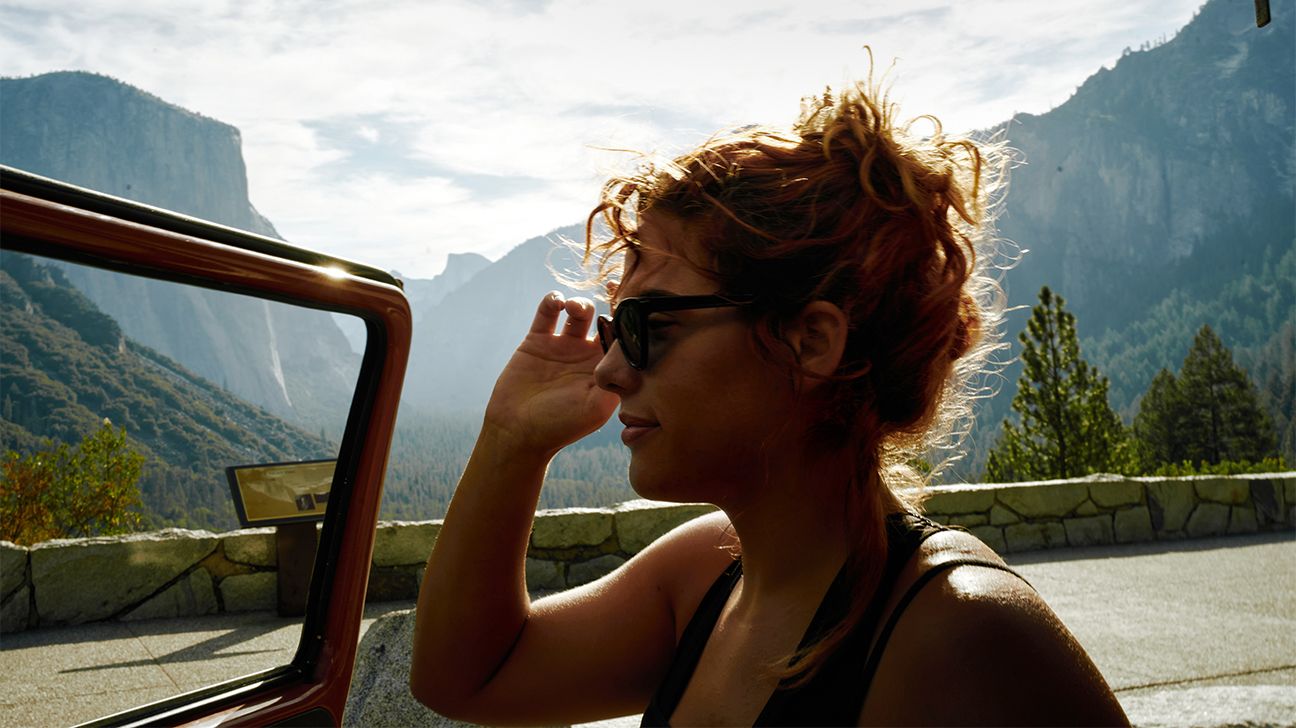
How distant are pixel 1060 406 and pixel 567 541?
1465 centimetres

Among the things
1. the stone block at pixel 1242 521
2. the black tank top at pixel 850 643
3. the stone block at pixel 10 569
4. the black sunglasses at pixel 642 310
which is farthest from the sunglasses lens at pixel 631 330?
the stone block at pixel 1242 521

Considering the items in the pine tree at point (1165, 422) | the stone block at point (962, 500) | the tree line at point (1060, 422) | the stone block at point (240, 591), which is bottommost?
the pine tree at point (1165, 422)

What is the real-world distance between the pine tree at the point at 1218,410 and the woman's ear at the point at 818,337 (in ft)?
138

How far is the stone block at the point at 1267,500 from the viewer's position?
10.1m

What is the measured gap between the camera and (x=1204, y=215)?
139 meters

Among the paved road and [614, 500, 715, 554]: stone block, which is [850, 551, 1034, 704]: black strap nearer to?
the paved road

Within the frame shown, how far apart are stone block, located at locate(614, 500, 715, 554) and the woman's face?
6.16 metres

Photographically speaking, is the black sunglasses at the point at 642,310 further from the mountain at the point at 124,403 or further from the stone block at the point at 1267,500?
the stone block at the point at 1267,500

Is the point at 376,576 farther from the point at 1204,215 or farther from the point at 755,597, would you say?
the point at 1204,215

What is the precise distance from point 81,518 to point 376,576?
591 centimetres

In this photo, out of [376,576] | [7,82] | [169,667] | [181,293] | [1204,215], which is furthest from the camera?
[1204,215]

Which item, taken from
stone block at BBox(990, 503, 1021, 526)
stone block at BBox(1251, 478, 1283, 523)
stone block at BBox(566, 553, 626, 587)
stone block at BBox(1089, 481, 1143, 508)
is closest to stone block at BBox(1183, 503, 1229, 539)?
stone block at BBox(1251, 478, 1283, 523)

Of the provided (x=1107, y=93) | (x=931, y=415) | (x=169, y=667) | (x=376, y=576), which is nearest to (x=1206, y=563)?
(x=376, y=576)

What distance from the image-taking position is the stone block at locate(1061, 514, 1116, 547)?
918 centimetres
